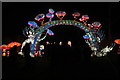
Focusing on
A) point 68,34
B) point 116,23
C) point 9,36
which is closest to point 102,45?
point 116,23

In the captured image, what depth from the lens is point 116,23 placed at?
1995 centimetres

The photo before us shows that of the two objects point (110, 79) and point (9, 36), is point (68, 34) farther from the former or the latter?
point (110, 79)

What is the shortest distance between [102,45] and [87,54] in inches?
432

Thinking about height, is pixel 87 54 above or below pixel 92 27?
below

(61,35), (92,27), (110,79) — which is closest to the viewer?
(110,79)

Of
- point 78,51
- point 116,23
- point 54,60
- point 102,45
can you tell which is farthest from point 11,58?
point 116,23

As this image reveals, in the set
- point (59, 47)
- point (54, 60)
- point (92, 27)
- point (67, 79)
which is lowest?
point (67, 79)

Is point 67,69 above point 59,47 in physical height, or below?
below

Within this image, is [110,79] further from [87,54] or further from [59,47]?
[87,54]

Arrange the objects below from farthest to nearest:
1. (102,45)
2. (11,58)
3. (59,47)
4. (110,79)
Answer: (102,45)
(11,58)
(59,47)
(110,79)

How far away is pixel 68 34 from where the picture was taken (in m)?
24.6

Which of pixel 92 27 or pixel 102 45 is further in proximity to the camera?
pixel 102 45

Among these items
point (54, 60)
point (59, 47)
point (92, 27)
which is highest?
point (92, 27)

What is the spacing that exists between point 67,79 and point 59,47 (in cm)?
126
